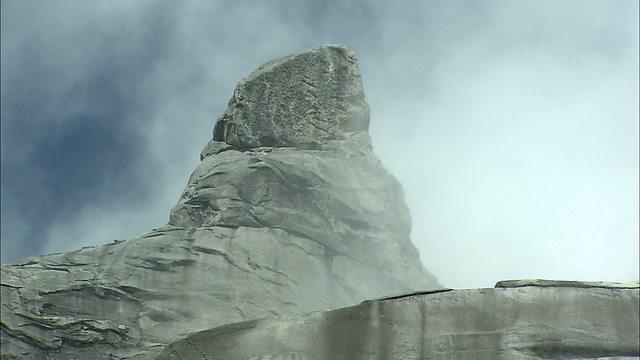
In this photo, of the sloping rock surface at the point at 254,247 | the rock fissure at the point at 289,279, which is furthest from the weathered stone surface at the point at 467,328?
the sloping rock surface at the point at 254,247

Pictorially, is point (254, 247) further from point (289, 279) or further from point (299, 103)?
point (299, 103)

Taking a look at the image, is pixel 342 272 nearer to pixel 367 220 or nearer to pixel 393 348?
pixel 367 220

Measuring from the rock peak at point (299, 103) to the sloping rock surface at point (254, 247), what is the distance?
0.01 m

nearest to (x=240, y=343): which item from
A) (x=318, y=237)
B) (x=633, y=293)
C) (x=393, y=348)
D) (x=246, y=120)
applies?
(x=393, y=348)

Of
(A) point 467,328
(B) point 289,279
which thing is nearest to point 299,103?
(B) point 289,279

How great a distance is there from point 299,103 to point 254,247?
101 inches

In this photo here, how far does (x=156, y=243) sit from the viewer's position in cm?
1139

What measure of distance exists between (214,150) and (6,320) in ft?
12.3

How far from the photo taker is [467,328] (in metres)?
7.89

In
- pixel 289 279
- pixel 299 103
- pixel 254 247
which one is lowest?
pixel 289 279

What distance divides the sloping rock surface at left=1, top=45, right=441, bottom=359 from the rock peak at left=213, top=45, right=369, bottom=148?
1 centimetres

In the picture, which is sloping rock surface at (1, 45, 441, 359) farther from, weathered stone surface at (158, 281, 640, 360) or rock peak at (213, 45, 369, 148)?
weathered stone surface at (158, 281, 640, 360)

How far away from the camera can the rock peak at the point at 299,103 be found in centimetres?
1320

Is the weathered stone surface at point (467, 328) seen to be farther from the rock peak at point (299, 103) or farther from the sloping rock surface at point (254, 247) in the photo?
the rock peak at point (299, 103)
